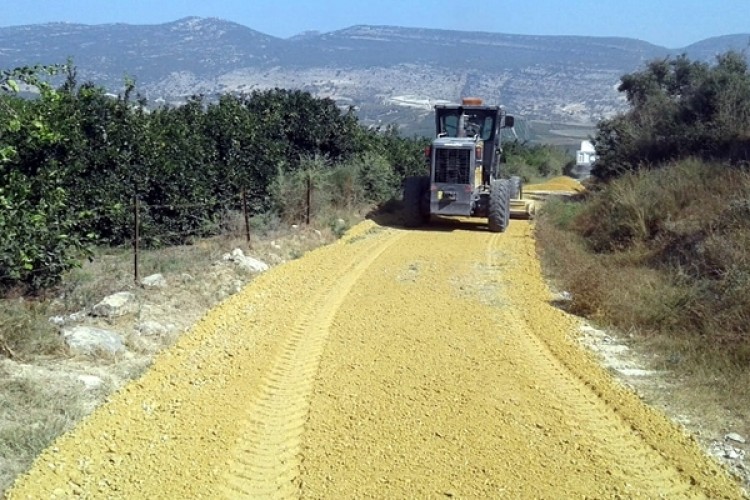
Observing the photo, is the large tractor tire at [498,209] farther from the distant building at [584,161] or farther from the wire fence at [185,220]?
the distant building at [584,161]

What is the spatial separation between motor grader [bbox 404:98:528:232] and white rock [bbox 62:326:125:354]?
1186 cm

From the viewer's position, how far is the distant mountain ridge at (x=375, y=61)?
2889 inches

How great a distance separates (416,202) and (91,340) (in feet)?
43.0

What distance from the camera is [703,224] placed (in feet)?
41.8

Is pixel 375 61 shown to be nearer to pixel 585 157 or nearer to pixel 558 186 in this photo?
pixel 585 157

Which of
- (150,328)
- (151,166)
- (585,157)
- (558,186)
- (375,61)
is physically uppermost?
(375,61)

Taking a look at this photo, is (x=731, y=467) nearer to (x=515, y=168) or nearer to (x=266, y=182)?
→ (x=266, y=182)

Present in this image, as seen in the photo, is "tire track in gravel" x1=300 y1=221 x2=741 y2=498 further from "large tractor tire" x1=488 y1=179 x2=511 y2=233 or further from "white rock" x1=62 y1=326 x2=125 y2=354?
"large tractor tire" x1=488 y1=179 x2=511 y2=233

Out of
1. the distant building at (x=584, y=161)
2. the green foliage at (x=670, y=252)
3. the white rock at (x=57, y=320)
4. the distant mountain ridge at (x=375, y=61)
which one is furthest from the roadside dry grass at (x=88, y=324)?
the distant mountain ridge at (x=375, y=61)

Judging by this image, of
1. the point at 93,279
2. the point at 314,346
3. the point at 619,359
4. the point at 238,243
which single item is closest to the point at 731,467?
the point at 619,359

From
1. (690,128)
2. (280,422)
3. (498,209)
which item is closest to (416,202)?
(498,209)

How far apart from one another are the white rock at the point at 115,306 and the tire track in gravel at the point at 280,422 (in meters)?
1.92

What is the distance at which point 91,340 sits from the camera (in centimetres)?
801

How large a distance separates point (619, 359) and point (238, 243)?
7905mm
